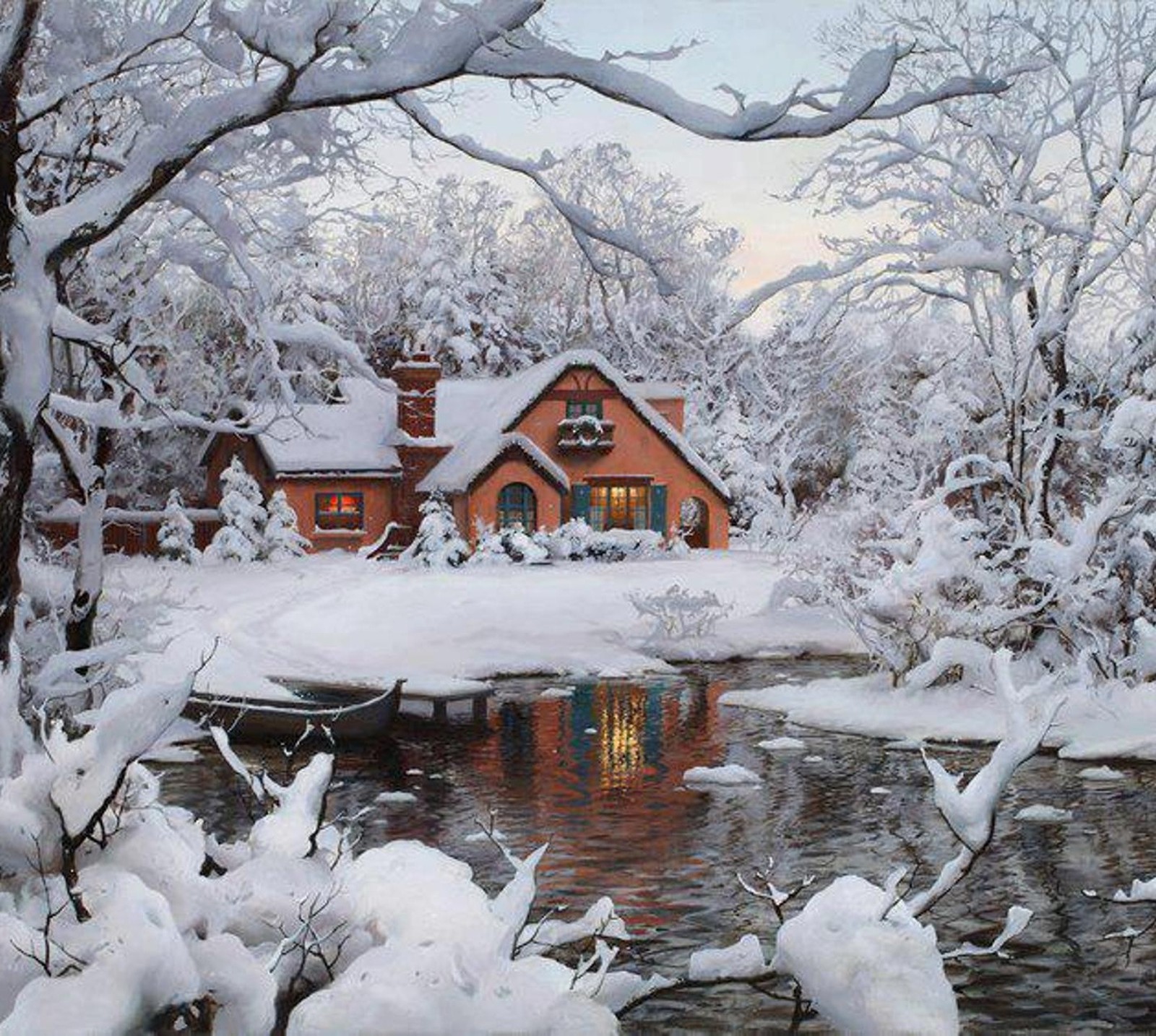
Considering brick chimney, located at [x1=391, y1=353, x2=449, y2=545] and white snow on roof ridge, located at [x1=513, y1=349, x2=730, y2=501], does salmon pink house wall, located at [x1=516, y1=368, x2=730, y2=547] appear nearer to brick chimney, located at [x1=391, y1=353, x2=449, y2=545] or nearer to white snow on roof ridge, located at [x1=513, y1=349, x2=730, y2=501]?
white snow on roof ridge, located at [x1=513, y1=349, x2=730, y2=501]

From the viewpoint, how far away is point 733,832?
14383 mm

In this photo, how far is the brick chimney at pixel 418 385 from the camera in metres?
44.0

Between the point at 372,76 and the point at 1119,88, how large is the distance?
1775cm

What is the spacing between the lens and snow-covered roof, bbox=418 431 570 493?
4328 centimetres

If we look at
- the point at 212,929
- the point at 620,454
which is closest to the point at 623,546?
the point at 620,454

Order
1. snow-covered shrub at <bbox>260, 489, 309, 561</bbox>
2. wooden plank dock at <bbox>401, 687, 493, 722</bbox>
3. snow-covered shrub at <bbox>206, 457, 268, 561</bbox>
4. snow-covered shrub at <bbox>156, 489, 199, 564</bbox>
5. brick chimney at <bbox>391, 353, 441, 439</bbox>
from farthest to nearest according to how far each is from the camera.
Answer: brick chimney at <bbox>391, 353, 441, 439</bbox>, snow-covered shrub at <bbox>260, 489, 309, 561</bbox>, snow-covered shrub at <bbox>156, 489, 199, 564</bbox>, snow-covered shrub at <bbox>206, 457, 268, 561</bbox>, wooden plank dock at <bbox>401, 687, 493, 722</bbox>

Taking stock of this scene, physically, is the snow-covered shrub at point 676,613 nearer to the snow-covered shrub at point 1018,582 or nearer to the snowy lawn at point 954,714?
the snowy lawn at point 954,714

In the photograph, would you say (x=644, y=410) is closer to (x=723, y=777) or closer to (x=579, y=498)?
(x=579, y=498)

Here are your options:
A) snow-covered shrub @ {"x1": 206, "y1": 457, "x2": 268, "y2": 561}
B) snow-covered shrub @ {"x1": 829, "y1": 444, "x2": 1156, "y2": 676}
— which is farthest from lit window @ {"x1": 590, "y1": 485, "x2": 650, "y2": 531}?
snow-covered shrub @ {"x1": 829, "y1": 444, "x2": 1156, "y2": 676}

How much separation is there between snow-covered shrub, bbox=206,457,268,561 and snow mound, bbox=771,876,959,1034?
35312 mm

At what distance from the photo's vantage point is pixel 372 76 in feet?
23.2

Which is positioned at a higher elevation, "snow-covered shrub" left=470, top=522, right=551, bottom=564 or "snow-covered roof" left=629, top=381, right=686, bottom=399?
"snow-covered roof" left=629, top=381, right=686, bottom=399

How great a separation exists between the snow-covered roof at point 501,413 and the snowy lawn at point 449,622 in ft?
21.3

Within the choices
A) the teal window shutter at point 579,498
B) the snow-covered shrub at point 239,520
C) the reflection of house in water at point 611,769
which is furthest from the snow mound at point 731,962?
the teal window shutter at point 579,498
